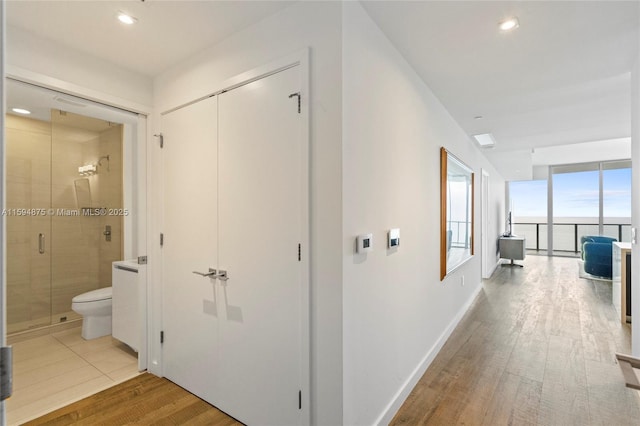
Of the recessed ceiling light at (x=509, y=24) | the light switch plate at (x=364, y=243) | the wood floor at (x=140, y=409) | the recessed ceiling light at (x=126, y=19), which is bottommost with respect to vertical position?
the wood floor at (x=140, y=409)

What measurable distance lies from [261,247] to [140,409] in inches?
57.8

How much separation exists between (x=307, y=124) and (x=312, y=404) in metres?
1.52

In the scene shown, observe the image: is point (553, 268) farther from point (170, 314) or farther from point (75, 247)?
point (75, 247)

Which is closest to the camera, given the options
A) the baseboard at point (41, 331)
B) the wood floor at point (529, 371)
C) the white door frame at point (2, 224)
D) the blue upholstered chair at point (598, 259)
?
the white door frame at point (2, 224)

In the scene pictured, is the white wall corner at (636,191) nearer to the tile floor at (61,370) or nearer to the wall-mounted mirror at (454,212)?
the wall-mounted mirror at (454,212)

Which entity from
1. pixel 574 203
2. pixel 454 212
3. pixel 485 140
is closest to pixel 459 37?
pixel 454 212

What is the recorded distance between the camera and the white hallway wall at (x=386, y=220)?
1.62 meters

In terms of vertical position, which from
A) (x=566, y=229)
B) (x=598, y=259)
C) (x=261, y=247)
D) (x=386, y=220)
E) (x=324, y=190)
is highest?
(x=324, y=190)

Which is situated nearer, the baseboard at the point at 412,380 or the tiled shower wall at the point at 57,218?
the baseboard at the point at 412,380

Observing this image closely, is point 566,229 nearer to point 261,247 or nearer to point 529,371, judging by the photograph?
point 529,371

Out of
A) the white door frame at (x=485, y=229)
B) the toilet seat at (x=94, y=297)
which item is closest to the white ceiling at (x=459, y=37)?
the toilet seat at (x=94, y=297)

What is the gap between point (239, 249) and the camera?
1.97 m

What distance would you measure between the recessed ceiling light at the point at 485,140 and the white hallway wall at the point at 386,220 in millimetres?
1980

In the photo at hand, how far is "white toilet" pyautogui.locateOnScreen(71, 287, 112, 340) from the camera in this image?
3.22m
